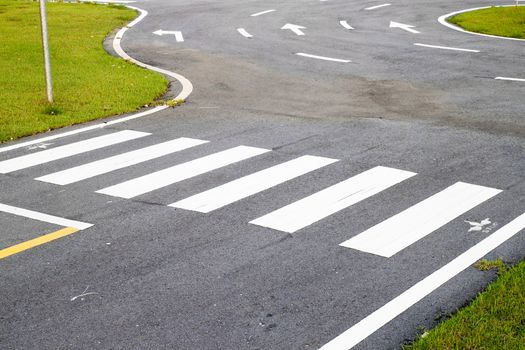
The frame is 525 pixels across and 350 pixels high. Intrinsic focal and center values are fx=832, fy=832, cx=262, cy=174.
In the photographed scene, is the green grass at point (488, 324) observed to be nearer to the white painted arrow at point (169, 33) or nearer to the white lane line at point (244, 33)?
the white lane line at point (244, 33)

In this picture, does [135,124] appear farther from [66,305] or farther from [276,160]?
[66,305]

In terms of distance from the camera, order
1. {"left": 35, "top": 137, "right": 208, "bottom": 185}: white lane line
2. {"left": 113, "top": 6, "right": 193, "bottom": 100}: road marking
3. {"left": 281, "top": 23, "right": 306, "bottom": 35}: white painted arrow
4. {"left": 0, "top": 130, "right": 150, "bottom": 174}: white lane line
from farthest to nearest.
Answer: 1. {"left": 281, "top": 23, "right": 306, "bottom": 35}: white painted arrow
2. {"left": 113, "top": 6, "right": 193, "bottom": 100}: road marking
3. {"left": 0, "top": 130, "right": 150, "bottom": 174}: white lane line
4. {"left": 35, "top": 137, "right": 208, "bottom": 185}: white lane line

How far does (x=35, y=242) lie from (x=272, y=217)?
95.4 inches

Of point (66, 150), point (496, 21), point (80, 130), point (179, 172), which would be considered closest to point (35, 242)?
point (179, 172)

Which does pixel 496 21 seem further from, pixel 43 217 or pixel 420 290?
pixel 420 290

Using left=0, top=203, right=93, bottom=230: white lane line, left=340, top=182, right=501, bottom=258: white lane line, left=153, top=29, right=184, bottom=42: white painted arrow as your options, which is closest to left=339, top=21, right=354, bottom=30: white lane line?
left=153, top=29, right=184, bottom=42: white painted arrow

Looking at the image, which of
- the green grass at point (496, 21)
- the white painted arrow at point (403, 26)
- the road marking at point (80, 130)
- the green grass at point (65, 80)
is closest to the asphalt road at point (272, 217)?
the road marking at point (80, 130)

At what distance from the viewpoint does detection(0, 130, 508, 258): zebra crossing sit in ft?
27.8

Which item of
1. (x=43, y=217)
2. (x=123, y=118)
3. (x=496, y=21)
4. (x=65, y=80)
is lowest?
(x=496, y=21)

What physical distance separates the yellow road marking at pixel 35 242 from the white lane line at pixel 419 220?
2.78 meters

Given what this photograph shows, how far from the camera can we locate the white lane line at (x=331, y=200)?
8.64m

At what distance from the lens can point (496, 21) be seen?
25969mm

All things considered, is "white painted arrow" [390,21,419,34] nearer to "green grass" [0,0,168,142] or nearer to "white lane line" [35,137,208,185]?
"green grass" [0,0,168,142]

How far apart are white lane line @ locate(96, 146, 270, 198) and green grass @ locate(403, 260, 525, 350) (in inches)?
175
